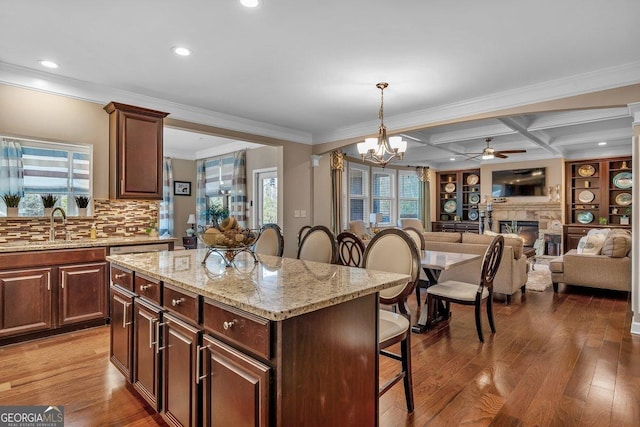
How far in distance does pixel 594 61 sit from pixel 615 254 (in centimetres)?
288

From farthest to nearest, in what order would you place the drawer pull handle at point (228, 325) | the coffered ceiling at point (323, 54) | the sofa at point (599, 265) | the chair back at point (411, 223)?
the chair back at point (411, 223), the sofa at point (599, 265), the coffered ceiling at point (323, 54), the drawer pull handle at point (228, 325)

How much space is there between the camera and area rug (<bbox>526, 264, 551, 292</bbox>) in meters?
5.47

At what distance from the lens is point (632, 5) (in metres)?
2.43

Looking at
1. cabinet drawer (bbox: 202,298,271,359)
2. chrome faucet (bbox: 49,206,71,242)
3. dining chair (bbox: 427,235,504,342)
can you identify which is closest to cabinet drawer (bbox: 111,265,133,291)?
cabinet drawer (bbox: 202,298,271,359)

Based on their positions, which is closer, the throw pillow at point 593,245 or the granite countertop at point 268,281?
the granite countertop at point 268,281

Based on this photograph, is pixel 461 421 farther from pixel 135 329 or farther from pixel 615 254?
pixel 615 254

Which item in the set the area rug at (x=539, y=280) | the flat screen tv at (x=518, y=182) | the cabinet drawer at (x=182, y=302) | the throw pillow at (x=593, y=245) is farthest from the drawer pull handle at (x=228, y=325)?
the flat screen tv at (x=518, y=182)

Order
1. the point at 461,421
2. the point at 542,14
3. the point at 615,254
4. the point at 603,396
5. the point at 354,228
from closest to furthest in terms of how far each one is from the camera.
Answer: the point at 461,421 < the point at 603,396 < the point at 542,14 < the point at 615,254 < the point at 354,228

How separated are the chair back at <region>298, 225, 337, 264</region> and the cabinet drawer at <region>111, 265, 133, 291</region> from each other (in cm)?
130

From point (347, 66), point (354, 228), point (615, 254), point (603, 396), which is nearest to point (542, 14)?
point (347, 66)

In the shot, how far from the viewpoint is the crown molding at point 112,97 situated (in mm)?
3541

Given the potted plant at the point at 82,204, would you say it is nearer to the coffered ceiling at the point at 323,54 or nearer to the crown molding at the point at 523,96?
the coffered ceiling at the point at 323,54

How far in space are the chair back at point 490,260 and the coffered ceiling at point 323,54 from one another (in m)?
1.71

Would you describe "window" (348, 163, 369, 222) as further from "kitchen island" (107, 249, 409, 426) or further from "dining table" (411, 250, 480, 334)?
"kitchen island" (107, 249, 409, 426)
